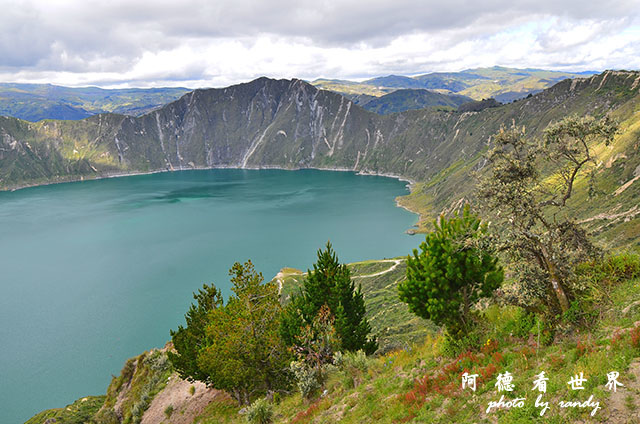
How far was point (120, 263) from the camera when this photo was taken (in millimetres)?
110688

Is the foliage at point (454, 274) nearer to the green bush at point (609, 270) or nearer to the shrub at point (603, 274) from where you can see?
the shrub at point (603, 274)

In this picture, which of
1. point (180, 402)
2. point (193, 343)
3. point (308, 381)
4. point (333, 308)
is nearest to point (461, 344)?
point (308, 381)

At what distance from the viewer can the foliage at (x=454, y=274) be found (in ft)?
61.4

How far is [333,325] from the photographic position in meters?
29.2

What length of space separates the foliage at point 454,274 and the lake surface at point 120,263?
6003 centimetres

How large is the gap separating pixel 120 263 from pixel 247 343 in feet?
327

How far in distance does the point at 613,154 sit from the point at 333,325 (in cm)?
9723

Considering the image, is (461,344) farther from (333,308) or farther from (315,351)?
(333,308)

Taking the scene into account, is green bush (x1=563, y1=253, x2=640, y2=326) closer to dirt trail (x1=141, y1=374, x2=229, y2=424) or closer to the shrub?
the shrub

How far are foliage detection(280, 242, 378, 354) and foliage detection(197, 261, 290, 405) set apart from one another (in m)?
1.44

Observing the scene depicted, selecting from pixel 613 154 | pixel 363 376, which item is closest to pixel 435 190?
pixel 613 154

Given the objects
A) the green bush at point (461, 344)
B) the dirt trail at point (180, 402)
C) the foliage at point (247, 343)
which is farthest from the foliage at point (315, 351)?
the dirt trail at point (180, 402)

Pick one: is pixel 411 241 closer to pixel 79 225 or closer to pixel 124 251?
pixel 124 251

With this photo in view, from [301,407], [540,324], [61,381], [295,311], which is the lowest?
[61,381]
